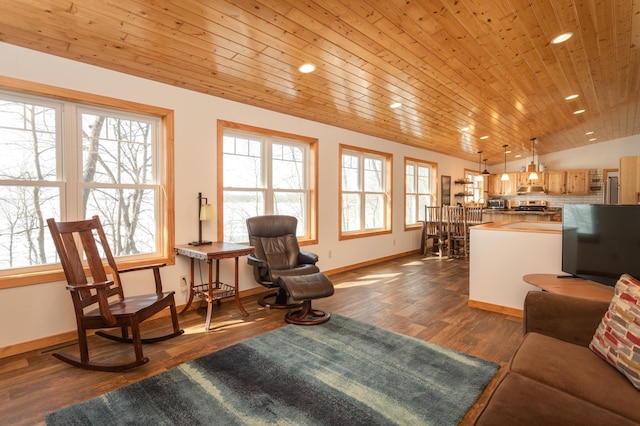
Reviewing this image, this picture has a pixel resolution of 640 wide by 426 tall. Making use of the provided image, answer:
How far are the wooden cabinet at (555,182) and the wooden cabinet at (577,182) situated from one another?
12cm

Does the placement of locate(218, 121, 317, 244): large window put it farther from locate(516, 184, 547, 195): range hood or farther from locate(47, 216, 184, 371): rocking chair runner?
locate(516, 184, 547, 195): range hood

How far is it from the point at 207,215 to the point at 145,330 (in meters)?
1.23

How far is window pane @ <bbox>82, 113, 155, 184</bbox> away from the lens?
10.2 ft

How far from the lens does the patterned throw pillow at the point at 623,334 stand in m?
1.44

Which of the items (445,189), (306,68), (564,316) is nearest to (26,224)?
(306,68)

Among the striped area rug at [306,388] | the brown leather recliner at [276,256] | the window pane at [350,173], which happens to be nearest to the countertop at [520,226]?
the striped area rug at [306,388]

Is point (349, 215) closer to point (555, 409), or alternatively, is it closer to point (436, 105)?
point (436, 105)

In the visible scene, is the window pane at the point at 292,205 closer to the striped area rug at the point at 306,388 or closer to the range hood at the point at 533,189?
the striped area rug at the point at 306,388

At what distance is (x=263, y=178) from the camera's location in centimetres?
458

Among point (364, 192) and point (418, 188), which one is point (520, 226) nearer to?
point (364, 192)

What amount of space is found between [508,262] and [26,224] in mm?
4601

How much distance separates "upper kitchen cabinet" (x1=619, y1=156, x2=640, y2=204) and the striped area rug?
18.4ft

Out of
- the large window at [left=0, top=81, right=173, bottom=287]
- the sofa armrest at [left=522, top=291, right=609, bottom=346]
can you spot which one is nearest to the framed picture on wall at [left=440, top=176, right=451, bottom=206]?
the sofa armrest at [left=522, top=291, right=609, bottom=346]

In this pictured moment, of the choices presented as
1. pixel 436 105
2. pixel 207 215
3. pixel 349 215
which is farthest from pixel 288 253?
pixel 436 105
